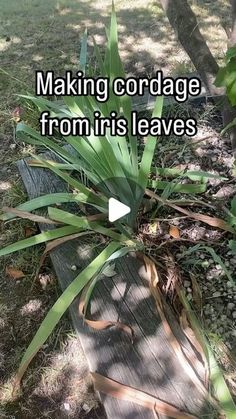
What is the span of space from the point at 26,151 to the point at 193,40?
3.36ft

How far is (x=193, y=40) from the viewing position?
213cm

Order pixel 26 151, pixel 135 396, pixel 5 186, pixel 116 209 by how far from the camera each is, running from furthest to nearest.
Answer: pixel 26 151, pixel 5 186, pixel 116 209, pixel 135 396

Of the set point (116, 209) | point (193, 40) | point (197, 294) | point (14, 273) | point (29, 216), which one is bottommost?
point (14, 273)

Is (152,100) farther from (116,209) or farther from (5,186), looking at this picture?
(116,209)

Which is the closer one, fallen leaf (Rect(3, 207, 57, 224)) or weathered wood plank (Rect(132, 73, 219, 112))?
fallen leaf (Rect(3, 207, 57, 224))

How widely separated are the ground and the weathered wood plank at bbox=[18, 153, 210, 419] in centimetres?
15

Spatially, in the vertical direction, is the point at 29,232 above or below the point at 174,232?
below

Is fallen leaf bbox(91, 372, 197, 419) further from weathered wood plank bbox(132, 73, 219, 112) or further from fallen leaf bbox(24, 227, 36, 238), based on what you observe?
weathered wood plank bbox(132, 73, 219, 112)

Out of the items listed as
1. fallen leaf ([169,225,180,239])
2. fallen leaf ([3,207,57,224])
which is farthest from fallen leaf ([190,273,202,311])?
fallen leaf ([3,207,57,224])

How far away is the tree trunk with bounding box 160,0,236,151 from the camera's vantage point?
81.4 inches

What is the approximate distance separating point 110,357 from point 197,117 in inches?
54.1

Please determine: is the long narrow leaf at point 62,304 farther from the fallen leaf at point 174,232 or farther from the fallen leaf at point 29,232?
the fallen leaf at point 29,232

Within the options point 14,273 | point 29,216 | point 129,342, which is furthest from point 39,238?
point 129,342

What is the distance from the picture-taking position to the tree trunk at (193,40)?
2.07 metres
